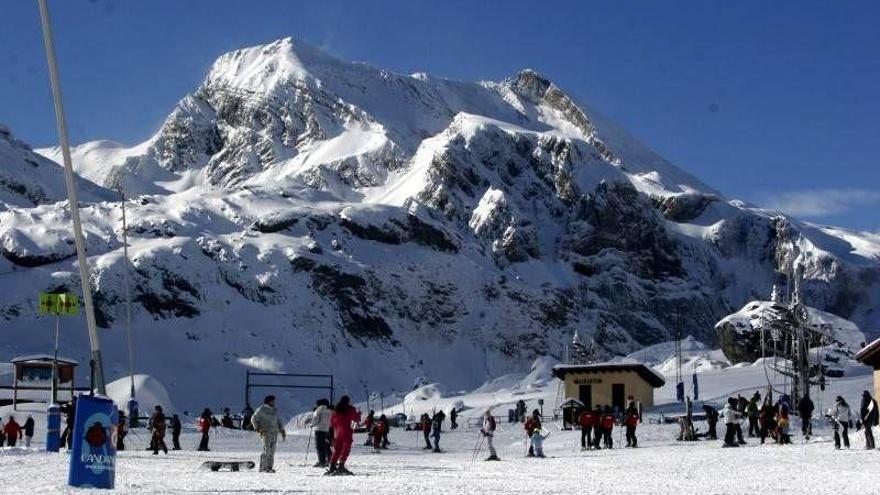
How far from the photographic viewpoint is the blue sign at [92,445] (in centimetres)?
1444

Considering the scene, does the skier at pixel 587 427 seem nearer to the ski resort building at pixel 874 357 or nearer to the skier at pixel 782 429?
the skier at pixel 782 429

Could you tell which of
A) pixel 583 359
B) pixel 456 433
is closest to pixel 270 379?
pixel 583 359

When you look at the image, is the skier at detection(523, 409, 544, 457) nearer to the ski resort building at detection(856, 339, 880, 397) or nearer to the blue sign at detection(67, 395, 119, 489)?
the ski resort building at detection(856, 339, 880, 397)

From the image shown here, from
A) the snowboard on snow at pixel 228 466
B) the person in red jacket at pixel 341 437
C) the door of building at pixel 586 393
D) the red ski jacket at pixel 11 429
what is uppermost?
the door of building at pixel 586 393

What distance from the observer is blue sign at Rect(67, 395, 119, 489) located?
14.4 meters

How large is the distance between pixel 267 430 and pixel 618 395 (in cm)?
4148

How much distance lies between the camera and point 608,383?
2393 inches

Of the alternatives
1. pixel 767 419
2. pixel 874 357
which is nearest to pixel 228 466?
pixel 767 419

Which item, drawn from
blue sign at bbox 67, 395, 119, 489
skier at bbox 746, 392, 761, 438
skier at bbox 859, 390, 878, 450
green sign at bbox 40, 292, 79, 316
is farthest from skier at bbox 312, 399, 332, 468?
green sign at bbox 40, 292, 79, 316

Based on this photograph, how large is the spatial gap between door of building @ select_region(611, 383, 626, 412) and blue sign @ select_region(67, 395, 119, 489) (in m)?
47.1

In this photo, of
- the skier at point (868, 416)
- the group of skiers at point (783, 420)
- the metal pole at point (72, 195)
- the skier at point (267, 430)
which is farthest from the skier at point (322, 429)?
the skier at point (868, 416)

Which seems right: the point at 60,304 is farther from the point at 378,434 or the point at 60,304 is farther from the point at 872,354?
the point at 872,354

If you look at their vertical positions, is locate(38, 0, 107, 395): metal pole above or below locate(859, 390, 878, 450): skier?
above

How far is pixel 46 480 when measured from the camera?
16.7 m
